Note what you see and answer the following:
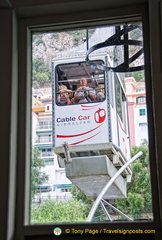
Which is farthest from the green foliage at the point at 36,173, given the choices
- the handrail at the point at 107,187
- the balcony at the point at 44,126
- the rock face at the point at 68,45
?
the rock face at the point at 68,45

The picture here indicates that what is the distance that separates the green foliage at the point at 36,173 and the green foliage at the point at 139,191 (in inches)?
15.7

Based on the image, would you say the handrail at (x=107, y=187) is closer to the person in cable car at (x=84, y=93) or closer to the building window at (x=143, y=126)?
the building window at (x=143, y=126)

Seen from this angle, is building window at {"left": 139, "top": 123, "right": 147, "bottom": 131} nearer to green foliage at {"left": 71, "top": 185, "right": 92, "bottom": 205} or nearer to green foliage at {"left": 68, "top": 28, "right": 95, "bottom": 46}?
green foliage at {"left": 71, "top": 185, "right": 92, "bottom": 205}

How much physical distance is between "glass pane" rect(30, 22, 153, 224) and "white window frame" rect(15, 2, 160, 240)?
44 millimetres

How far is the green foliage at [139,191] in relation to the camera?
195cm

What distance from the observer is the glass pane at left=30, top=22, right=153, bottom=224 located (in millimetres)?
1997

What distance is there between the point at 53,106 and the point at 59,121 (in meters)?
0.09

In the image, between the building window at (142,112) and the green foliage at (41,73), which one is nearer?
Answer: the building window at (142,112)

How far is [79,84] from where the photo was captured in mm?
2180

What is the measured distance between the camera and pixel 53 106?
2.16 meters

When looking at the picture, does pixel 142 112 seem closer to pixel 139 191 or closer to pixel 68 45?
pixel 139 191

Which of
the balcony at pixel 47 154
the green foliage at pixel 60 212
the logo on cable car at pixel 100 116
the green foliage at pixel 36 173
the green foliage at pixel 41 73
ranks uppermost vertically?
the green foliage at pixel 41 73

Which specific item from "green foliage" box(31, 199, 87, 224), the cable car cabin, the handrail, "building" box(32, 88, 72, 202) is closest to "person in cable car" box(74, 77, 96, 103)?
Result: the cable car cabin

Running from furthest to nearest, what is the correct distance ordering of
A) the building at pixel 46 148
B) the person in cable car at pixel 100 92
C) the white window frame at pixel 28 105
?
the person in cable car at pixel 100 92
the building at pixel 46 148
the white window frame at pixel 28 105
